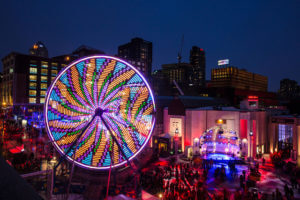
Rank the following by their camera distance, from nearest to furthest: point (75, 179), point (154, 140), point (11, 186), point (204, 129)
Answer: point (11, 186) → point (75, 179) → point (204, 129) → point (154, 140)

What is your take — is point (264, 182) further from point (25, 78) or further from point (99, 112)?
point (25, 78)

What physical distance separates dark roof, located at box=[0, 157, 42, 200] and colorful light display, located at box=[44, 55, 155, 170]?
24.7ft

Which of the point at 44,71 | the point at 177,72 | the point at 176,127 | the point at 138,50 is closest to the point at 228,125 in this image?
the point at 176,127

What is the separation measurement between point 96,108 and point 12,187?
7861 mm

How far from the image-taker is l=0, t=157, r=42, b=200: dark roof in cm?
221

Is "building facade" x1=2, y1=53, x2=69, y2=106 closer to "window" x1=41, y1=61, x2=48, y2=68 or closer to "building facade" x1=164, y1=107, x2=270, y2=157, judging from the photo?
"window" x1=41, y1=61, x2=48, y2=68

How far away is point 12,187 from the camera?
229cm

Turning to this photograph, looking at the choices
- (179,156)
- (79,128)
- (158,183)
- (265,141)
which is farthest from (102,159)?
(265,141)

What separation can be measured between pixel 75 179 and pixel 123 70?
23.4ft

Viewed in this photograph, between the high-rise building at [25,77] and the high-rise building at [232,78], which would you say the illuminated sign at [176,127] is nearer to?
the high-rise building at [25,77]

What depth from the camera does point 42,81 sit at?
62.4 m

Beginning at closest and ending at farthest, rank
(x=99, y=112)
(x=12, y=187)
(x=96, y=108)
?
(x=12, y=187), (x=99, y=112), (x=96, y=108)

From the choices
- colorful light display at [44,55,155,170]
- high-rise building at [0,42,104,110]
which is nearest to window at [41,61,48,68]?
high-rise building at [0,42,104,110]

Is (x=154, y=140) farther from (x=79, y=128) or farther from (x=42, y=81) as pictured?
(x=42, y=81)
